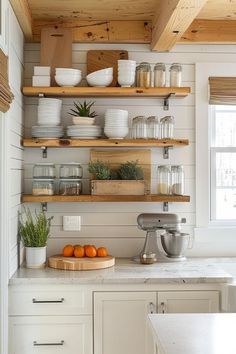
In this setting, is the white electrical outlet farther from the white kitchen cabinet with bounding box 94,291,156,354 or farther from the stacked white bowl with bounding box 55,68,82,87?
the stacked white bowl with bounding box 55,68,82,87

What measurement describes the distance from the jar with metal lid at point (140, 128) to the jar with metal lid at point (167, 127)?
13 centimetres

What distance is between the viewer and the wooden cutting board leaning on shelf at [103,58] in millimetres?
3832

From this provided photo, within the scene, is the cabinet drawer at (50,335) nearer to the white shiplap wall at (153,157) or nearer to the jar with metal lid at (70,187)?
the white shiplap wall at (153,157)

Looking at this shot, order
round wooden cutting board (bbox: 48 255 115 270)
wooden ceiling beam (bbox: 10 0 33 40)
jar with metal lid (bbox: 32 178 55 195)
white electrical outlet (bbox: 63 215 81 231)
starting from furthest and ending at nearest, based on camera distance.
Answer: white electrical outlet (bbox: 63 215 81 231) → jar with metal lid (bbox: 32 178 55 195) → round wooden cutting board (bbox: 48 255 115 270) → wooden ceiling beam (bbox: 10 0 33 40)

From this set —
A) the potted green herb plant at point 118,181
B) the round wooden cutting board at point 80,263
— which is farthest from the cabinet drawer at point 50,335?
Result: the potted green herb plant at point 118,181

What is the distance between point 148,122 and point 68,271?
1.15m

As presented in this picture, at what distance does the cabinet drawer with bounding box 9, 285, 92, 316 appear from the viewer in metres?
3.14

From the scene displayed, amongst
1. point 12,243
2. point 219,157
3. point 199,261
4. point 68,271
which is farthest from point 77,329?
point 219,157

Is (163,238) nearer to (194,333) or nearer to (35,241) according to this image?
(35,241)

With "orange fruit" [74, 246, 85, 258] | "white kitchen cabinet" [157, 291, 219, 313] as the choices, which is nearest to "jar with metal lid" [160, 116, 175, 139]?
"orange fruit" [74, 246, 85, 258]

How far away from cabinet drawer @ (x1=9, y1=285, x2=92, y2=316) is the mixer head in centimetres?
69

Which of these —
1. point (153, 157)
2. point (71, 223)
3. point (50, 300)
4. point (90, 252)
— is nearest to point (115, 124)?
point (153, 157)

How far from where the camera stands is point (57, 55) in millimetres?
3758

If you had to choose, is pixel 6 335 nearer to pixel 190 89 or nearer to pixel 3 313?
pixel 3 313
